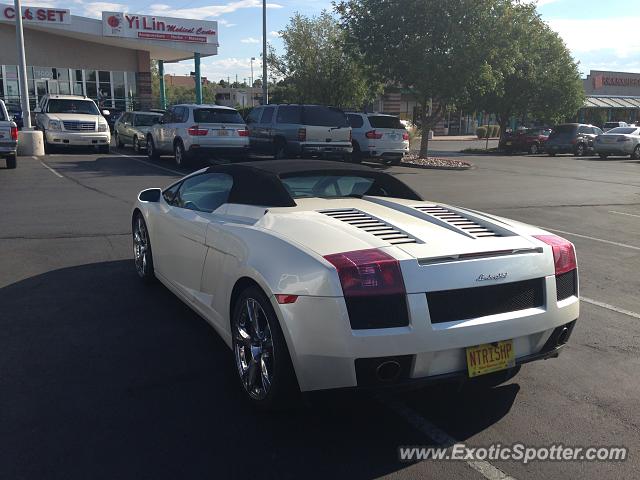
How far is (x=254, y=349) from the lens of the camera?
3469 mm

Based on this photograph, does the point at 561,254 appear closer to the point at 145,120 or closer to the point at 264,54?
the point at 145,120

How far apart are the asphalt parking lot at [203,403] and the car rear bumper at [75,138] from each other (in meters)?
14.1

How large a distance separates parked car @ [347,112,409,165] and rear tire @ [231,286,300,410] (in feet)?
55.8

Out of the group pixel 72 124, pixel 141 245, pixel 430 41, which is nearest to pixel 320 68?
pixel 430 41

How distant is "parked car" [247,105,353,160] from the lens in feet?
57.0

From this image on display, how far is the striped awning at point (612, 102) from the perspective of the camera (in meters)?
54.3

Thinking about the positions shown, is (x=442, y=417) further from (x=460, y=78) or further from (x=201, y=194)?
(x=460, y=78)

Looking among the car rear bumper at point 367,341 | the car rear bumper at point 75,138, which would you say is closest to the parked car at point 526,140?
the car rear bumper at point 75,138

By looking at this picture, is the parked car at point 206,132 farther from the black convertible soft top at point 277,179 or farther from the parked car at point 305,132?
the black convertible soft top at point 277,179

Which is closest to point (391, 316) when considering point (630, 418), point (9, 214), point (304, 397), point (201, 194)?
point (304, 397)

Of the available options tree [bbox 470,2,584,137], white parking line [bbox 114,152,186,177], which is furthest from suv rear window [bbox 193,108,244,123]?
tree [bbox 470,2,584,137]

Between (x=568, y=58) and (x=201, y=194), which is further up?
(x=568, y=58)

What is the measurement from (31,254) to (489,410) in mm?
5717

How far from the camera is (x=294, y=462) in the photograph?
2.97 metres
